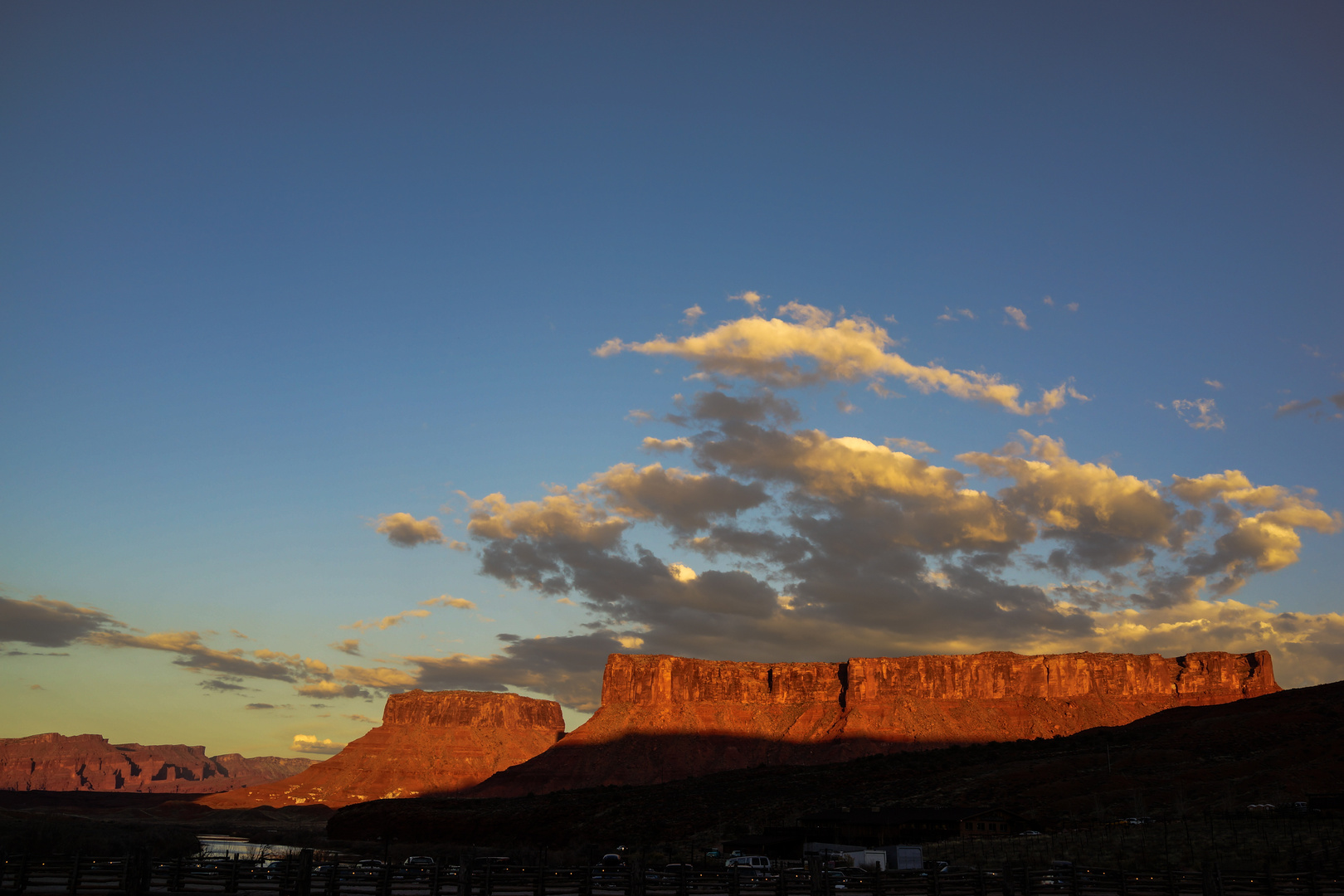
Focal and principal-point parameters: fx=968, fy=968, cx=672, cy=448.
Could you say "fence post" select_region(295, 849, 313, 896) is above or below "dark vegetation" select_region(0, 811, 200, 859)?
above

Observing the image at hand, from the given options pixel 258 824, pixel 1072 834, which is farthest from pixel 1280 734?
pixel 258 824

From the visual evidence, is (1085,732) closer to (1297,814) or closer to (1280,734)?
(1280,734)

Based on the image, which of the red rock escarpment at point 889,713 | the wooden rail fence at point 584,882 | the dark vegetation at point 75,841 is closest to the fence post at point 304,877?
the wooden rail fence at point 584,882

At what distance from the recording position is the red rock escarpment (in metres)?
170

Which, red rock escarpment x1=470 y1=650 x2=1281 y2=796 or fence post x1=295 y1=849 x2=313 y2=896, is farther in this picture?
red rock escarpment x1=470 y1=650 x2=1281 y2=796

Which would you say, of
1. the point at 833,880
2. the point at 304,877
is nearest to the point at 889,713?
the point at 833,880

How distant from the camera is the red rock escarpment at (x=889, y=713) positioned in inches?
6678

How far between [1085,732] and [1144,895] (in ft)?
366

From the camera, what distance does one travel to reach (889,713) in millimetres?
180000

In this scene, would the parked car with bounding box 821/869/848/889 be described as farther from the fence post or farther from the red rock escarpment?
the red rock escarpment

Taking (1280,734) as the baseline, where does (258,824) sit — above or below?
below

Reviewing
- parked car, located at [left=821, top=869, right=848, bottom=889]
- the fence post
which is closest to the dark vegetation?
the fence post

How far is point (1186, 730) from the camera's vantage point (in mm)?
106312

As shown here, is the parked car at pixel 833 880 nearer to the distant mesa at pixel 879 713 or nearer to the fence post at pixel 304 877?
the fence post at pixel 304 877
